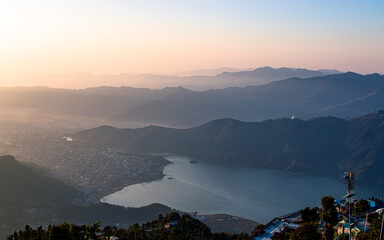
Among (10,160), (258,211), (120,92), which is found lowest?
(258,211)

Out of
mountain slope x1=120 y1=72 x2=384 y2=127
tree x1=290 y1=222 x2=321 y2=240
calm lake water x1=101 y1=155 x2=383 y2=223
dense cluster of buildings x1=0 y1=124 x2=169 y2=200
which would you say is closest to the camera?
tree x1=290 y1=222 x2=321 y2=240

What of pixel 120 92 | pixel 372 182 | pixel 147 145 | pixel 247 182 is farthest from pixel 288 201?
pixel 120 92

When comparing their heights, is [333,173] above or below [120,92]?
below

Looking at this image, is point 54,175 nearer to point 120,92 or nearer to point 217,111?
point 217,111

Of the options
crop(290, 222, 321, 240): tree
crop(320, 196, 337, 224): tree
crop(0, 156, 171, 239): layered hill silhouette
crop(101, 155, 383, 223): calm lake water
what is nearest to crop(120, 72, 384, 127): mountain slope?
crop(101, 155, 383, 223): calm lake water

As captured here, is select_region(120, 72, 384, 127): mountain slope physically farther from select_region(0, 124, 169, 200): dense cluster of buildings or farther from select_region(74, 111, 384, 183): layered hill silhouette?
select_region(0, 124, 169, 200): dense cluster of buildings

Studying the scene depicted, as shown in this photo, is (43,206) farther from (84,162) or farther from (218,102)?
(218,102)

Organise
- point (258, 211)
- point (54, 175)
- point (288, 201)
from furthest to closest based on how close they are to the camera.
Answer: point (54, 175)
point (288, 201)
point (258, 211)
